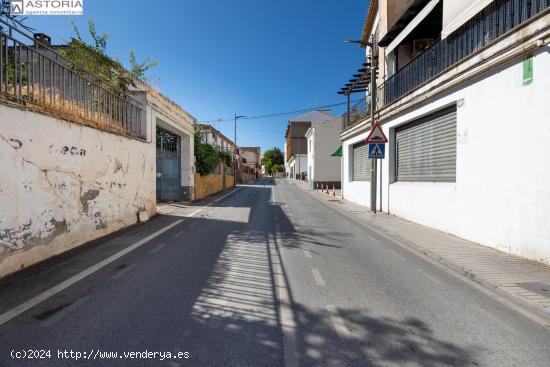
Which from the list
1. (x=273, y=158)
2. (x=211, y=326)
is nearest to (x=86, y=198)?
(x=211, y=326)

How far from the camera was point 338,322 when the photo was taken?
338 centimetres

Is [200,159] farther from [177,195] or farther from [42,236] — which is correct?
[42,236]

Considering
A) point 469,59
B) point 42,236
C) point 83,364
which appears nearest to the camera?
point 83,364

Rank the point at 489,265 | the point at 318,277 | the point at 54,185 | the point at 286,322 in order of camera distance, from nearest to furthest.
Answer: the point at 286,322 → the point at 318,277 → the point at 489,265 → the point at 54,185

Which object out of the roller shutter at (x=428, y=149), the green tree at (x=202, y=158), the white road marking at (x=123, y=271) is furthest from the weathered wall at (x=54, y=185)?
the green tree at (x=202, y=158)

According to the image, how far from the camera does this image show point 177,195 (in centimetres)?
1788

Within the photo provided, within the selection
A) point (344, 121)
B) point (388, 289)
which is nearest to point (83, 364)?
point (388, 289)

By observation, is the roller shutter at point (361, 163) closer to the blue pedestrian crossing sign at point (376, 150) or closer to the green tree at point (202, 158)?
the blue pedestrian crossing sign at point (376, 150)

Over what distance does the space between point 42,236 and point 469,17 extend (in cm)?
1066

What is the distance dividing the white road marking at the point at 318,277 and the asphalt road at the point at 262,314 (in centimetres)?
3

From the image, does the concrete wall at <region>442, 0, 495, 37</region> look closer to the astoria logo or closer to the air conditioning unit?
the air conditioning unit

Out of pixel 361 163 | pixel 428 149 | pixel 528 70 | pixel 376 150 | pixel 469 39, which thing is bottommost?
pixel 361 163

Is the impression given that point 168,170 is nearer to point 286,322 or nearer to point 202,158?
point 202,158

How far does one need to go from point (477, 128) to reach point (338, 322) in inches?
239
